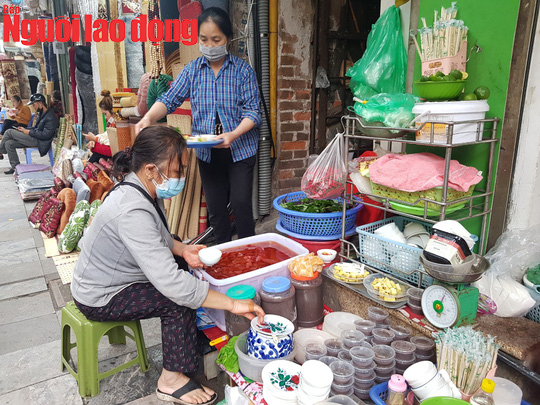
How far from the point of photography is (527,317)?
7.35 feet

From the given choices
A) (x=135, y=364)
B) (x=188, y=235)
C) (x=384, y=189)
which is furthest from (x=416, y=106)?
(x=188, y=235)

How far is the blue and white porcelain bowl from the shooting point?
6.81ft

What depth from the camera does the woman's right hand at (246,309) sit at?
215cm

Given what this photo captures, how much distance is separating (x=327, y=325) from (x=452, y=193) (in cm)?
106

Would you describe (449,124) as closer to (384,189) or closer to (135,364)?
(384,189)

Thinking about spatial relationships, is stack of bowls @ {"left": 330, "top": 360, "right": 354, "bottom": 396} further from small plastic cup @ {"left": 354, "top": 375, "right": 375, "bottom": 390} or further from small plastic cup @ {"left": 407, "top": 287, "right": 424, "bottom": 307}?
small plastic cup @ {"left": 407, "top": 287, "right": 424, "bottom": 307}

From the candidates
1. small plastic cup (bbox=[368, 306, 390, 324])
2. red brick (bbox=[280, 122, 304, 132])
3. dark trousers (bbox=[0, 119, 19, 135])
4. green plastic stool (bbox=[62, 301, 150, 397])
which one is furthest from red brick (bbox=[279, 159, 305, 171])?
dark trousers (bbox=[0, 119, 19, 135])

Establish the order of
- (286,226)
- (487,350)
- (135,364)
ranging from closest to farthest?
(487,350), (135,364), (286,226)

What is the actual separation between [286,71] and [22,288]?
3.49 metres

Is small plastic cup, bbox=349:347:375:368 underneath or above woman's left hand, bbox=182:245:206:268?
underneath

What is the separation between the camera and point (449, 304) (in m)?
2.03

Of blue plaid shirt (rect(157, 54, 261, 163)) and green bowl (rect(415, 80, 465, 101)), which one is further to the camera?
blue plaid shirt (rect(157, 54, 261, 163))

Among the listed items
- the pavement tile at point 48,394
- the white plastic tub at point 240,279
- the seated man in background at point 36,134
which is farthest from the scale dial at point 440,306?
the seated man in background at point 36,134

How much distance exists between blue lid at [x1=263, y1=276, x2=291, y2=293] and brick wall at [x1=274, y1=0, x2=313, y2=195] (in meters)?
2.17
